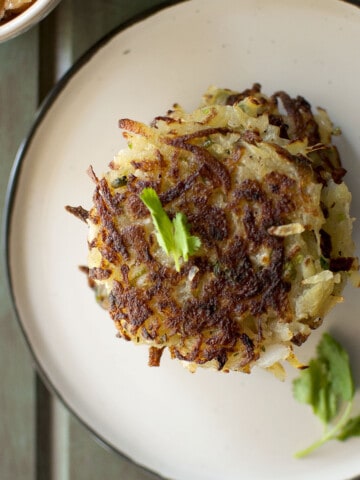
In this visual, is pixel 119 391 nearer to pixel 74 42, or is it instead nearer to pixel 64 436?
pixel 64 436

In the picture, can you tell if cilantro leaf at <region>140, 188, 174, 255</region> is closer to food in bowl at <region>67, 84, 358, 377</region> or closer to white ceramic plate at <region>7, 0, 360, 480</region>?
food in bowl at <region>67, 84, 358, 377</region>

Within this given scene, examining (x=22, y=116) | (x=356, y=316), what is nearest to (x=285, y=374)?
(x=356, y=316)

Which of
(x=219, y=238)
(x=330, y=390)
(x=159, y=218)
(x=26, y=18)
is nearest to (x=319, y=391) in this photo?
(x=330, y=390)

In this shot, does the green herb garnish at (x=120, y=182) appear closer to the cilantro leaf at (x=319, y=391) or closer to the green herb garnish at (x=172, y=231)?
the green herb garnish at (x=172, y=231)

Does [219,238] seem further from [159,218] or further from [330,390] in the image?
[330,390]

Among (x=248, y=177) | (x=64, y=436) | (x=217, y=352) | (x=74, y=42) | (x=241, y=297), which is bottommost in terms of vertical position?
(x=64, y=436)

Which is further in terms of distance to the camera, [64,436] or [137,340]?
[64,436]
